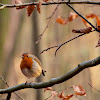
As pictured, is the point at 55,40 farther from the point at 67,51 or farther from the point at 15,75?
the point at 15,75

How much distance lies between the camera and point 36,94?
7.75 metres

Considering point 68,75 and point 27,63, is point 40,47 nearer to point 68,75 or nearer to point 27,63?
point 27,63

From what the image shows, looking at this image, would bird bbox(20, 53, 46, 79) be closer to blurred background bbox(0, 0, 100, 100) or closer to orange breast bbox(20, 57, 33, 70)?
orange breast bbox(20, 57, 33, 70)

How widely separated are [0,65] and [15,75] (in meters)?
0.78

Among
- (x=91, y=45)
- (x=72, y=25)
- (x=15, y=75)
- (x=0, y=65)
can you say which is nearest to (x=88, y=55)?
(x=91, y=45)

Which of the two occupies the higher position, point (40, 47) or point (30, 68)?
point (40, 47)

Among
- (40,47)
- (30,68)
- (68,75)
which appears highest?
(40,47)

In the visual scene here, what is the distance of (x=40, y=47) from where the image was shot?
25.4 feet

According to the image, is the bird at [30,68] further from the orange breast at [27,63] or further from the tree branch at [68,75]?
the tree branch at [68,75]

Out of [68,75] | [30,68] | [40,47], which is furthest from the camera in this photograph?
[40,47]

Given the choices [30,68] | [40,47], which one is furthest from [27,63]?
[40,47]

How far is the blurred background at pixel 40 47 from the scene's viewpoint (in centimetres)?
729

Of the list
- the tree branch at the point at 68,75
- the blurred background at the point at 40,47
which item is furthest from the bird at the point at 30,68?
the blurred background at the point at 40,47

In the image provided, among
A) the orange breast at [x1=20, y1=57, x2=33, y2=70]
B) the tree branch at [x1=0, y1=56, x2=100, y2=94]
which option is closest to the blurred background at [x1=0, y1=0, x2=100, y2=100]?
the orange breast at [x1=20, y1=57, x2=33, y2=70]
